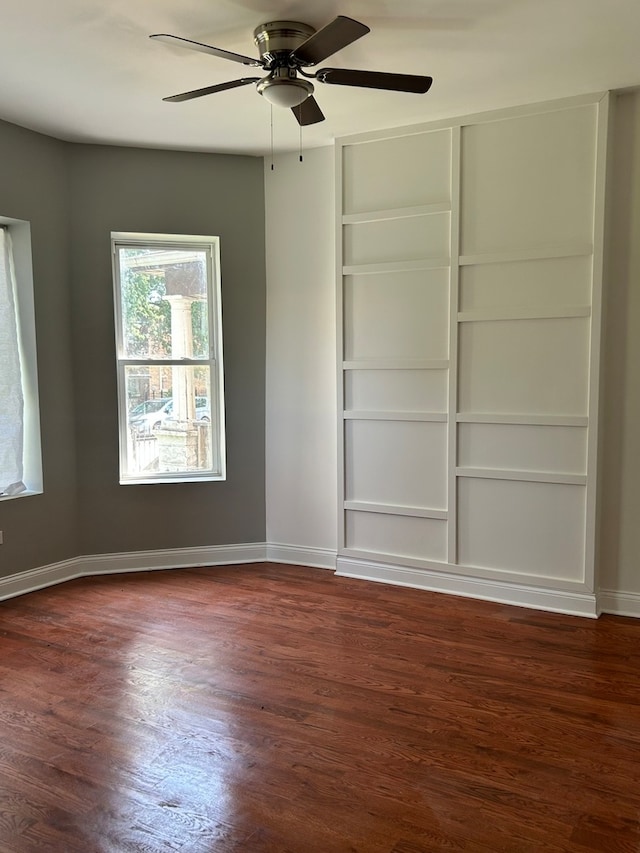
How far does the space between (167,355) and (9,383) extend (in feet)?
3.26

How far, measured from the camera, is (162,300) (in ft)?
14.4

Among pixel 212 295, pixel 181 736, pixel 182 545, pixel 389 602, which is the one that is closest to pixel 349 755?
pixel 181 736

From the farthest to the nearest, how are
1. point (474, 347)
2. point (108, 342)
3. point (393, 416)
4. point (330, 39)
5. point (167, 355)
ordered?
point (167, 355), point (108, 342), point (393, 416), point (474, 347), point (330, 39)

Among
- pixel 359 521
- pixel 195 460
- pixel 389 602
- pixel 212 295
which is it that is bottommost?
pixel 389 602

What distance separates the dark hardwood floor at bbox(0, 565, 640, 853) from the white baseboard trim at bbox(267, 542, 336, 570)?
597 mm

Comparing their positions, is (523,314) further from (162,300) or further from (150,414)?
(150,414)

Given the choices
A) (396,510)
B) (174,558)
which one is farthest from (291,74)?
(174,558)

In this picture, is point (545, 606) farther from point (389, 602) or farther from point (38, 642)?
point (38, 642)

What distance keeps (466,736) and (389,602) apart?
1400 mm

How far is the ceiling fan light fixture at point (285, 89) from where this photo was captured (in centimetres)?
263

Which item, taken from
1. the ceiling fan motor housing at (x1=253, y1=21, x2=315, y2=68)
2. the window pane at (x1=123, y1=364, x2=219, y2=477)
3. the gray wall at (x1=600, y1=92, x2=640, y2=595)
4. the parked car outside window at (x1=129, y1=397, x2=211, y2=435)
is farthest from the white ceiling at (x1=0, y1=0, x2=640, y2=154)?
the parked car outside window at (x1=129, y1=397, x2=211, y2=435)

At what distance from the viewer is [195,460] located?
4523 millimetres

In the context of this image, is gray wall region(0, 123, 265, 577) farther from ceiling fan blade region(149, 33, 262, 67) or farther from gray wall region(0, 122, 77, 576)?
ceiling fan blade region(149, 33, 262, 67)

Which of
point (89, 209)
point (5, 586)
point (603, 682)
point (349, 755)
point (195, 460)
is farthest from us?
point (195, 460)
